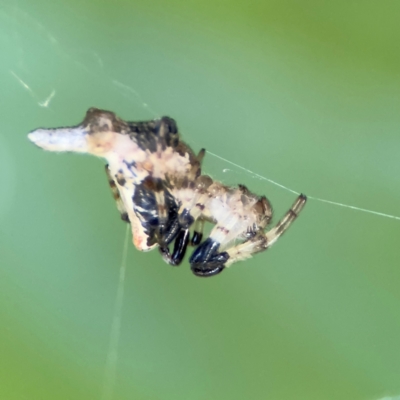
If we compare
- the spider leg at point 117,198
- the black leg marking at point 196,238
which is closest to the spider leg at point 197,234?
the black leg marking at point 196,238

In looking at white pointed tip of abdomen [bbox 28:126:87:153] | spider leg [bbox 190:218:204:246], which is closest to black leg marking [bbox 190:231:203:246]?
spider leg [bbox 190:218:204:246]

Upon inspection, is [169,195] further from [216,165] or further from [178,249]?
[216,165]

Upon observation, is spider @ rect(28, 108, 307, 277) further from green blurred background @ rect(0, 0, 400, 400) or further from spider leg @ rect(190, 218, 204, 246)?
green blurred background @ rect(0, 0, 400, 400)

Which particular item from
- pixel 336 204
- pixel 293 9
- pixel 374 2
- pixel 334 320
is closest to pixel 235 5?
pixel 293 9

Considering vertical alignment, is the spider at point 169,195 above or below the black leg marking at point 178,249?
above

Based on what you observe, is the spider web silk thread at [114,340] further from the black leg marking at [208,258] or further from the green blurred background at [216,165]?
the black leg marking at [208,258]

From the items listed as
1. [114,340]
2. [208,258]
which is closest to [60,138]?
[208,258]

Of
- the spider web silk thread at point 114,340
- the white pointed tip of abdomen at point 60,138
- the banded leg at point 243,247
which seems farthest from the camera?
the spider web silk thread at point 114,340

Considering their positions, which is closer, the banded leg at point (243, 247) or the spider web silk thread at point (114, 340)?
the banded leg at point (243, 247)
